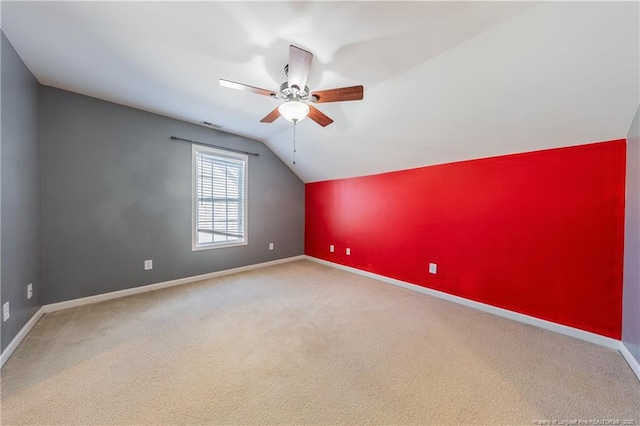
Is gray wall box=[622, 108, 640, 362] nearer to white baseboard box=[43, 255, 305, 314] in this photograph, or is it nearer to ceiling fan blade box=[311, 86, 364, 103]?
ceiling fan blade box=[311, 86, 364, 103]

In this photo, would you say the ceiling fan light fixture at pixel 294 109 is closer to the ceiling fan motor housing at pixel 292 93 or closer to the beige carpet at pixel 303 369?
the ceiling fan motor housing at pixel 292 93

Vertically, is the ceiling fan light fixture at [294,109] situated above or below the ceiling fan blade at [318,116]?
below

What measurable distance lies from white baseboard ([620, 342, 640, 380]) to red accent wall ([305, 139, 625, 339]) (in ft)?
0.42

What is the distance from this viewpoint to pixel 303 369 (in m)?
1.63

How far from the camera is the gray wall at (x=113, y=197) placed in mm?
2490

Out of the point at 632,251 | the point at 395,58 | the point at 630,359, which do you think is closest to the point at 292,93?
the point at 395,58

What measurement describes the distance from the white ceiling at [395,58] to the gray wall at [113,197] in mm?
360

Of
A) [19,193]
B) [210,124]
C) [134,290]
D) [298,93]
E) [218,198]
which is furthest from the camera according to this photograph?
[218,198]

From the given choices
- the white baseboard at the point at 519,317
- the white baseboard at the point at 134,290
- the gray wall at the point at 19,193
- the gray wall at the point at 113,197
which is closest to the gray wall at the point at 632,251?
the white baseboard at the point at 519,317

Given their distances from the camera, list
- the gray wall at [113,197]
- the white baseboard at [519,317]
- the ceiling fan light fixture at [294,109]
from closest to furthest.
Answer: the ceiling fan light fixture at [294,109] < the white baseboard at [519,317] < the gray wall at [113,197]

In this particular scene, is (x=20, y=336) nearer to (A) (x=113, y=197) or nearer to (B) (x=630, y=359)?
(A) (x=113, y=197)

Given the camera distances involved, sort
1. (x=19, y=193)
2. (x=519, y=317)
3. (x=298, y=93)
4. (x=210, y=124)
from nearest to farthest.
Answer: (x=298, y=93) < (x=19, y=193) < (x=519, y=317) < (x=210, y=124)

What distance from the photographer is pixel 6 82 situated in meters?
1.75

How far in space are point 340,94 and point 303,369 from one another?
82.6 inches
